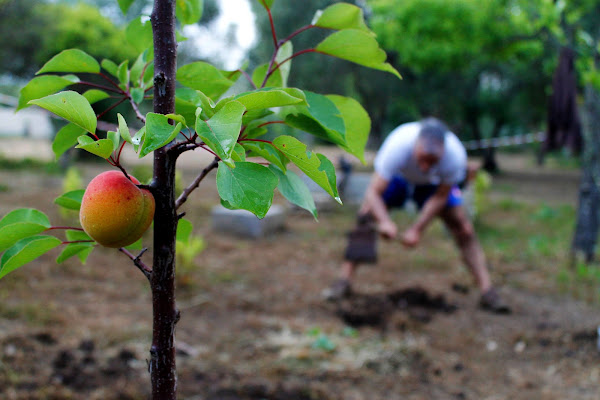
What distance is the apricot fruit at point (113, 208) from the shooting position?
74cm

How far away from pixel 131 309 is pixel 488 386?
2.36 meters

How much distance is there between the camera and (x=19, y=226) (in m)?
0.81

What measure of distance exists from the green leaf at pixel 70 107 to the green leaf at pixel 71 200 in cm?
31

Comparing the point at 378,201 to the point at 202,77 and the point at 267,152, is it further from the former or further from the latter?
the point at 267,152

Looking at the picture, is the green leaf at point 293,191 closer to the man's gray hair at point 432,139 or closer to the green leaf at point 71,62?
the green leaf at point 71,62

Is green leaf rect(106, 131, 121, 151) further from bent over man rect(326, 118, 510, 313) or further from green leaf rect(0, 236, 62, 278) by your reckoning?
bent over man rect(326, 118, 510, 313)

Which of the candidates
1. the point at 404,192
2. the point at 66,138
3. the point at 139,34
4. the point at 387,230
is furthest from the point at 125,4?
the point at 404,192

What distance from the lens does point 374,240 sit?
411 centimetres

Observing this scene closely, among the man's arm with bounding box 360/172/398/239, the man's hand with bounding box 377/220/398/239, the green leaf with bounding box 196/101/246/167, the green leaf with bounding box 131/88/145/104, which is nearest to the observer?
the green leaf with bounding box 196/101/246/167

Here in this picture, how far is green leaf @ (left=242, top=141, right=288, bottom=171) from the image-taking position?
744 mm

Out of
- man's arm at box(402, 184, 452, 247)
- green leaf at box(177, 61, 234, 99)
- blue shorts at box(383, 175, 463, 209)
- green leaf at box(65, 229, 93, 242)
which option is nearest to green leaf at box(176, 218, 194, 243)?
green leaf at box(65, 229, 93, 242)

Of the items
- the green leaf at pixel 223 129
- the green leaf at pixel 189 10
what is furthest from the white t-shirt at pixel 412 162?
the green leaf at pixel 223 129

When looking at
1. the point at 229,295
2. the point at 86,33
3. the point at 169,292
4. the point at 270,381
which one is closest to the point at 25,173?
the point at 86,33

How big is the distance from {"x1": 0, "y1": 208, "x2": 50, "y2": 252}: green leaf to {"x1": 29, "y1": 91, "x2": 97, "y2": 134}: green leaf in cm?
26
